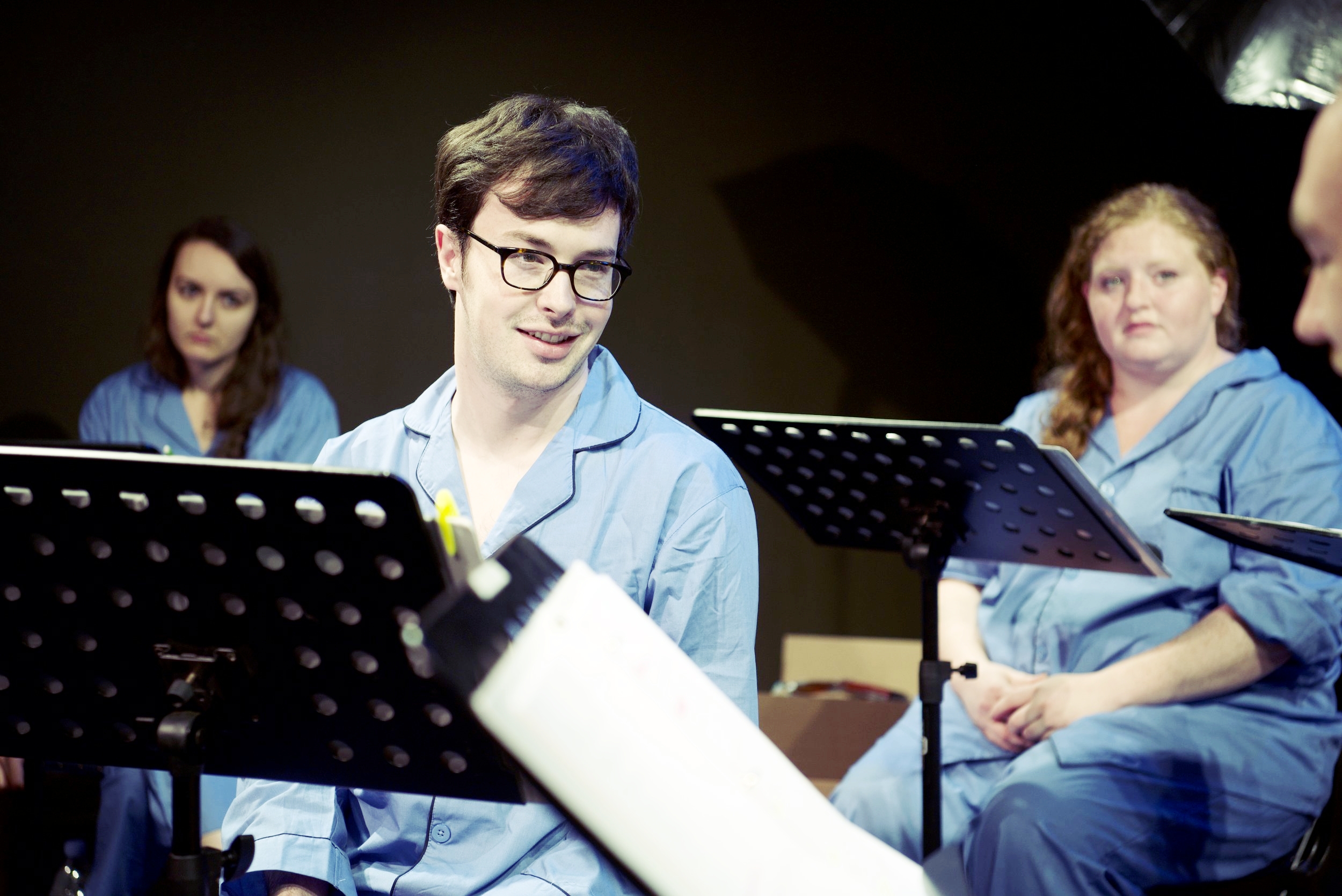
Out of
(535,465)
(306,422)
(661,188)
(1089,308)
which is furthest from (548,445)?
(661,188)

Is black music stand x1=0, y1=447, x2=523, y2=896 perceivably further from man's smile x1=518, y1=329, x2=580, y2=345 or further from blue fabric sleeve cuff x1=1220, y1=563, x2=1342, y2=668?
blue fabric sleeve cuff x1=1220, y1=563, x2=1342, y2=668

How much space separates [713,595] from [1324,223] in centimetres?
A: 108

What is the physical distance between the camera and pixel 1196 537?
245 centimetres

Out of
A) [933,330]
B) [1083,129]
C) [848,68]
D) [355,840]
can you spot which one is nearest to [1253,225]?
[1083,129]

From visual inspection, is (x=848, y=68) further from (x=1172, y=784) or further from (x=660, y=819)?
(x=660, y=819)

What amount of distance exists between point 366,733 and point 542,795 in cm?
68

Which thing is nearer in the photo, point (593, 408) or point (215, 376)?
point (593, 408)

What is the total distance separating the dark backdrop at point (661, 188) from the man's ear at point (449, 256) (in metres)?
2.05

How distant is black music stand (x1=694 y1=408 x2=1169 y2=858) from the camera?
70.2 inches

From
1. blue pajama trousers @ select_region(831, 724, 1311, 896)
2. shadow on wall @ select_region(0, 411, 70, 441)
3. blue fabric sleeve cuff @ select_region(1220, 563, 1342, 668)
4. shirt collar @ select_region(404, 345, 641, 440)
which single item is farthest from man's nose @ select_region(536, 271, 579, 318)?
shadow on wall @ select_region(0, 411, 70, 441)

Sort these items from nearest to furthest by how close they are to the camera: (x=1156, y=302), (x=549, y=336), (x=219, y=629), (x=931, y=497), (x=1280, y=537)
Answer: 1. (x=219, y=629)
2. (x=1280, y=537)
3. (x=549, y=336)
4. (x=931, y=497)
5. (x=1156, y=302)

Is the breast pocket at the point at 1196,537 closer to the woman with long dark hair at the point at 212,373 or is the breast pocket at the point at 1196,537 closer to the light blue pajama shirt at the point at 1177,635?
the light blue pajama shirt at the point at 1177,635

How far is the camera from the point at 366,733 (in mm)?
1219

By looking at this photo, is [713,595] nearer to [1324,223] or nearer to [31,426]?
[1324,223]
